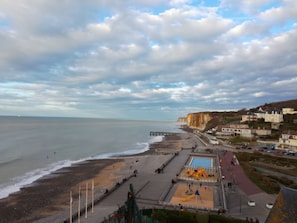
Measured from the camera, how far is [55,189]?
3136cm

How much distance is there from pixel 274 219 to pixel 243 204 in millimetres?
14123

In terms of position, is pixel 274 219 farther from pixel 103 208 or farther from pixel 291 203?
pixel 103 208

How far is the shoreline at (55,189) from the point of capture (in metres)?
24.2

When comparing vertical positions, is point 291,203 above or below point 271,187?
above

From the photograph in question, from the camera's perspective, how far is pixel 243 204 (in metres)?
23.2

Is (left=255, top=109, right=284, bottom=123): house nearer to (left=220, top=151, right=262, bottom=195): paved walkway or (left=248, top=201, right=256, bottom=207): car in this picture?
(left=220, top=151, right=262, bottom=195): paved walkway

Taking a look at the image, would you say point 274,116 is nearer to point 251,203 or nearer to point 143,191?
point 251,203

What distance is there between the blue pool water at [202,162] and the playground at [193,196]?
1336 centimetres

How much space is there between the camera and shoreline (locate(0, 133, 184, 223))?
953 inches

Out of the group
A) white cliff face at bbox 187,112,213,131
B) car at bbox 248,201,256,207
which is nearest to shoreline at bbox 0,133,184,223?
car at bbox 248,201,256,207

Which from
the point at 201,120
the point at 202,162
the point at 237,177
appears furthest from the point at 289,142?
the point at 201,120

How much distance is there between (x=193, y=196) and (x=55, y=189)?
53.5 ft

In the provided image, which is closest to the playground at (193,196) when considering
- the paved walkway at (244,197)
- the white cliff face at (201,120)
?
the paved walkway at (244,197)

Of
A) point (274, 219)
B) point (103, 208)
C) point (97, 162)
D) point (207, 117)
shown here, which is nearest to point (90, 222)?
point (103, 208)
